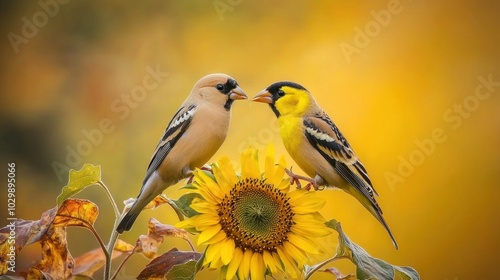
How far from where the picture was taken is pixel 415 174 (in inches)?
76.3

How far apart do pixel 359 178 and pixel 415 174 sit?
0.93 meters

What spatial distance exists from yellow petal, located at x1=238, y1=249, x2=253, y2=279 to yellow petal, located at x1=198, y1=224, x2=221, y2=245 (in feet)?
0.14

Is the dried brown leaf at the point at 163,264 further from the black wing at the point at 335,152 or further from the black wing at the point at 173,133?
the black wing at the point at 335,152

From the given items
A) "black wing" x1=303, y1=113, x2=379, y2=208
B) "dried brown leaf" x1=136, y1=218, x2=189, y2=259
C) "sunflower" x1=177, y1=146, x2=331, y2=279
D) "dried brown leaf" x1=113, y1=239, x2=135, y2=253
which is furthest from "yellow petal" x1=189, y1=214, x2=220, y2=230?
"black wing" x1=303, y1=113, x2=379, y2=208

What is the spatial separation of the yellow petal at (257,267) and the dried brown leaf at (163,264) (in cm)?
10

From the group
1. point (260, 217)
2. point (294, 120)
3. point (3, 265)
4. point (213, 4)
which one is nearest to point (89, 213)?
point (3, 265)

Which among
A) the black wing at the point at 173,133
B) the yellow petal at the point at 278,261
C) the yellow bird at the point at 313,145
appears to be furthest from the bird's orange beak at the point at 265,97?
the yellow petal at the point at 278,261

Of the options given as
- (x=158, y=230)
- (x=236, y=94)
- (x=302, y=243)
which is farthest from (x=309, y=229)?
(x=236, y=94)

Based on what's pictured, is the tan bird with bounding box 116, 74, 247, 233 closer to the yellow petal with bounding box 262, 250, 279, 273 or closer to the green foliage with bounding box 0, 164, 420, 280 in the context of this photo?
the green foliage with bounding box 0, 164, 420, 280

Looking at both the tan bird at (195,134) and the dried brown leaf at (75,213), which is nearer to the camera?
the dried brown leaf at (75,213)

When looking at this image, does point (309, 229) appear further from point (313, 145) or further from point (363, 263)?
point (313, 145)

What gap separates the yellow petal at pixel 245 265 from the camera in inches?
26.9

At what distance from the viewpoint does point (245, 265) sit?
0.69 meters

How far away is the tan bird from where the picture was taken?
3.13ft
